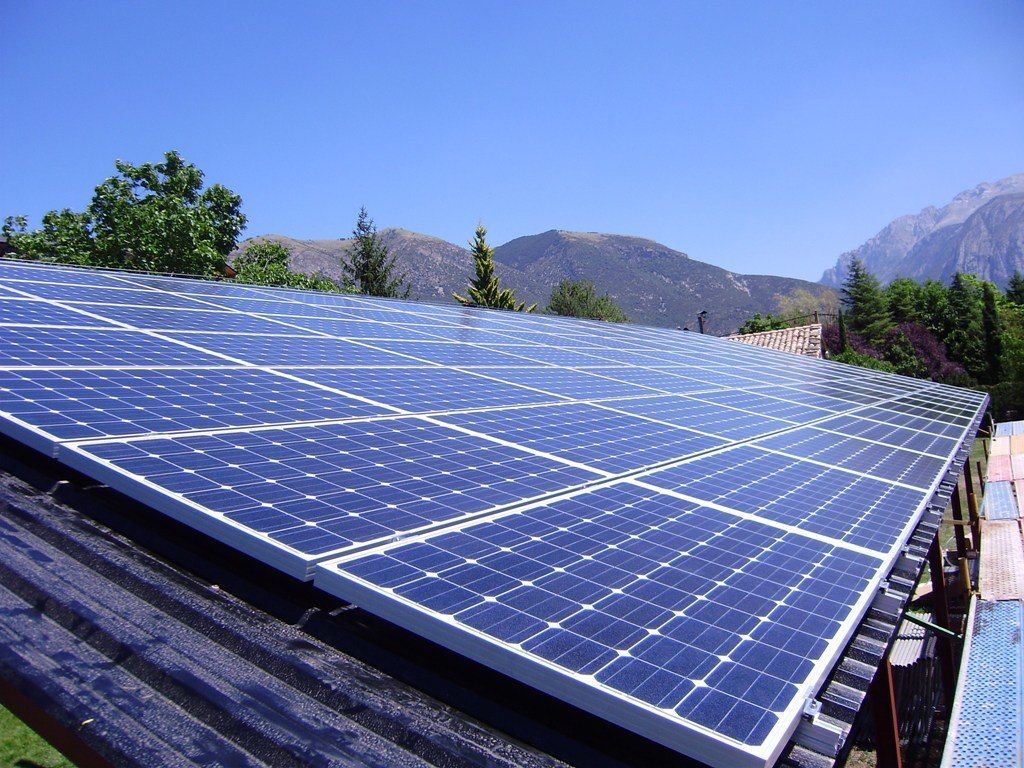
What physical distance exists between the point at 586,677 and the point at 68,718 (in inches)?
82.2

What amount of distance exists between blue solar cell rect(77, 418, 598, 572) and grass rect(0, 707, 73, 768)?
6.86m

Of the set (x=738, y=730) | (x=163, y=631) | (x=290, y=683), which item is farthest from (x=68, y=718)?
(x=738, y=730)

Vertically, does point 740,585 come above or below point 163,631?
above

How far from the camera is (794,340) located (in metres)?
42.2

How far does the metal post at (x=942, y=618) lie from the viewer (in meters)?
9.37

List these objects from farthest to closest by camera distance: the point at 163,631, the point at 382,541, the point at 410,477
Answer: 1. the point at 410,477
2. the point at 382,541
3. the point at 163,631

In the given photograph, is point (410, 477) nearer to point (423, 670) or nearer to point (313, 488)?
point (313, 488)

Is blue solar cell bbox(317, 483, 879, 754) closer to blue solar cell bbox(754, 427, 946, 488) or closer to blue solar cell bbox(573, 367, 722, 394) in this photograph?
blue solar cell bbox(754, 427, 946, 488)

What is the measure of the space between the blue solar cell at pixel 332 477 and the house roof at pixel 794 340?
35.3m


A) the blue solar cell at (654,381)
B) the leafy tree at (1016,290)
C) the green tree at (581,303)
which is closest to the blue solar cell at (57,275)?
the blue solar cell at (654,381)

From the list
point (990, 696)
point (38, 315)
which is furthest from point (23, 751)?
point (990, 696)

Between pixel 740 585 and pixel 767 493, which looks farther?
pixel 767 493

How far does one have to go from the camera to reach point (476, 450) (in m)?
5.64

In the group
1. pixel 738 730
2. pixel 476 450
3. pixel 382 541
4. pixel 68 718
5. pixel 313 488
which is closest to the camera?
pixel 738 730
